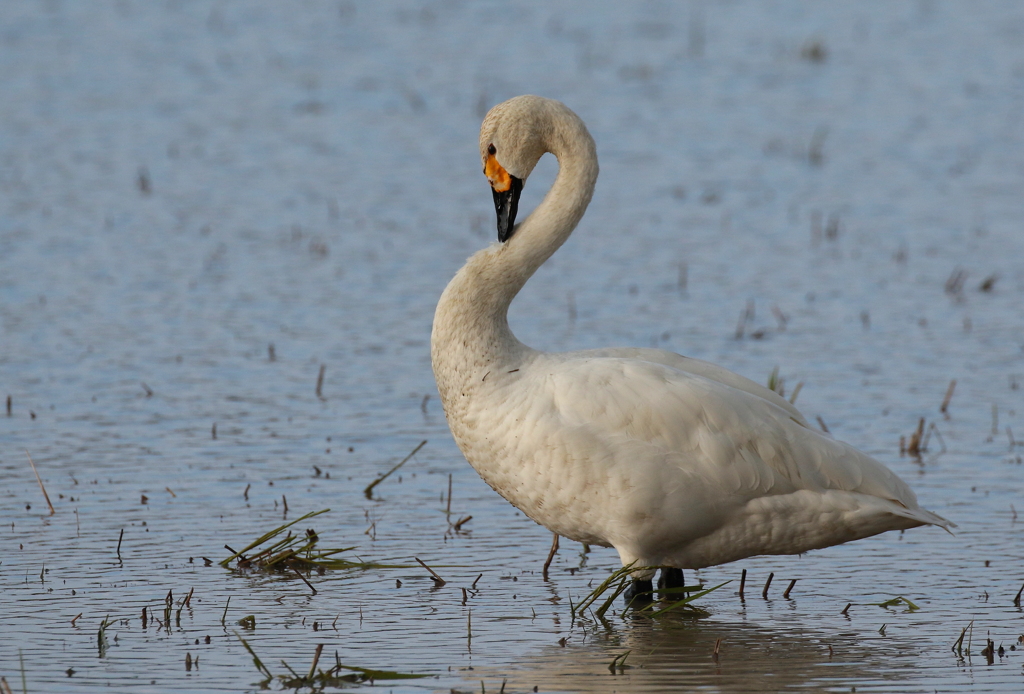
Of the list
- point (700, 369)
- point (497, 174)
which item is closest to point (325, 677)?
point (700, 369)

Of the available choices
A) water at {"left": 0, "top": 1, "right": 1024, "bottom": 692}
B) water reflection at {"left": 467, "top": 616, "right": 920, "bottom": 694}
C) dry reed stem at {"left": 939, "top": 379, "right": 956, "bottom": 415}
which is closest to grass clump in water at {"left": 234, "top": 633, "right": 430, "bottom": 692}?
water at {"left": 0, "top": 1, "right": 1024, "bottom": 692}

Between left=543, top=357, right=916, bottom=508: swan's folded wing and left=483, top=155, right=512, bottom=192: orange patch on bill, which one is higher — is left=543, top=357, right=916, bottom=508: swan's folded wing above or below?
below

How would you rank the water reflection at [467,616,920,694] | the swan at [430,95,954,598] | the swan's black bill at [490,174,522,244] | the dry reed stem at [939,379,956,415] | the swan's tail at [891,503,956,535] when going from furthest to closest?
1. the dry reed stem at [939,379,956,415]
2. the swan's black bill at [490,174,522,244]
3. the swan's tail at [891,503,956,535]
4. the swan at [430,95,954,598]
5. the water reflection at [467,616,920,694]

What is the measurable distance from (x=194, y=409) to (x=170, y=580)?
99.9 inches

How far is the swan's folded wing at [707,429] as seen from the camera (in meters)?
5.64

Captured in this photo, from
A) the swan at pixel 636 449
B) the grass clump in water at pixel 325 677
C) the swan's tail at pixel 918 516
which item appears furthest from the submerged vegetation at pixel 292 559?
the swan's tail at pixel 918 516

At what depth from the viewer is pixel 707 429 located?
5723mm

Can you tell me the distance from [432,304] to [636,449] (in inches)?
214

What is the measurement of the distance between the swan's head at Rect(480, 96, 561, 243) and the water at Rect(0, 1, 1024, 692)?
152 cm

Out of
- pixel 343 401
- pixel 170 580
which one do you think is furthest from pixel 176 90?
pixel 170 580

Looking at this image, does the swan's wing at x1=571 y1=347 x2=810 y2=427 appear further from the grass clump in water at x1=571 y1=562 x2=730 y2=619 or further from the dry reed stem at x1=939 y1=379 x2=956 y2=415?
the dry reed stem at x1=939 y1=379 x2=956 y2=415

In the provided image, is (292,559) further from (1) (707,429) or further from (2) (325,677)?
(1) (707,429)

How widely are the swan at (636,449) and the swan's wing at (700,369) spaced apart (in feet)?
0.04

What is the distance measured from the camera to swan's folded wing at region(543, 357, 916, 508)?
18.5ft
